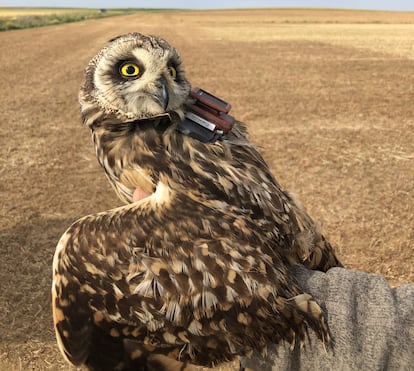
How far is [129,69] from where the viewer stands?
2422 millimetres

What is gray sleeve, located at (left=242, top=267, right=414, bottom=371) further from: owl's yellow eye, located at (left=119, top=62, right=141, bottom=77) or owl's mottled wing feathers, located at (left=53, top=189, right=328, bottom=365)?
owl's yellow eye, located at (left=119, top=62, right=141, bottom=77)

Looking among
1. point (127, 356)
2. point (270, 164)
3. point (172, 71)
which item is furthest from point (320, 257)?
point (270, 164)

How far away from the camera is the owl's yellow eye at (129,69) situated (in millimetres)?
2398

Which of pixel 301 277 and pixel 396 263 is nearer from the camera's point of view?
pixel 301 277

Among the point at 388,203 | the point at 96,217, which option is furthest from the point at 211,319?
the point at 388,203

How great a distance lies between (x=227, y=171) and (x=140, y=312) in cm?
78

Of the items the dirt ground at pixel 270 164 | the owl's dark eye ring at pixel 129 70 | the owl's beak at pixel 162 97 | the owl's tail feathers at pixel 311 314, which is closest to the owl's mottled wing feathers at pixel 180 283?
the owl's tail feathers at pixel 311 314

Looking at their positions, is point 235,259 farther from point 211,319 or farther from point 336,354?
point 336,354

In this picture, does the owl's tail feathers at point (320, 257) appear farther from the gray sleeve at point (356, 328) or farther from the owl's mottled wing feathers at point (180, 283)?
the owl's mottled wing feathers at point (180, 283)

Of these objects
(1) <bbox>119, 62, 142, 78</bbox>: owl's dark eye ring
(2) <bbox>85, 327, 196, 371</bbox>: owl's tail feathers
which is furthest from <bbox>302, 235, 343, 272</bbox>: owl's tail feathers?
(1) <bbox>119, 62, 142, 78</bbox>: owl's dark eye ring

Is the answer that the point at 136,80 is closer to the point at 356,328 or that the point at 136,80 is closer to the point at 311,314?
the point at 311,314

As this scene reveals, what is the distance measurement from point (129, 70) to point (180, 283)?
1.17 metres

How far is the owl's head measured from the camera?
2.30 meters

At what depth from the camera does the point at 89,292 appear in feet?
6.53
